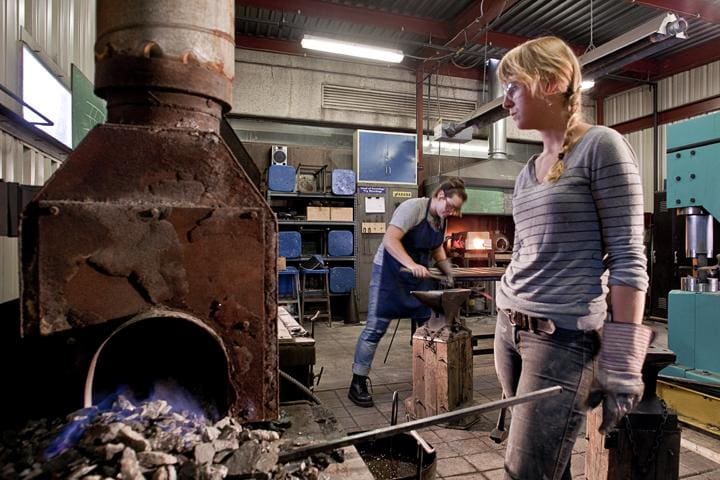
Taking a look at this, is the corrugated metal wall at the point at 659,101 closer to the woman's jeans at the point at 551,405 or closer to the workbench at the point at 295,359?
the workbench at the point at 295,359

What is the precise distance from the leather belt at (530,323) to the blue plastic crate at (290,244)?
16.2 ft

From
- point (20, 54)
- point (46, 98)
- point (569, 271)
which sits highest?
point (20, 54)

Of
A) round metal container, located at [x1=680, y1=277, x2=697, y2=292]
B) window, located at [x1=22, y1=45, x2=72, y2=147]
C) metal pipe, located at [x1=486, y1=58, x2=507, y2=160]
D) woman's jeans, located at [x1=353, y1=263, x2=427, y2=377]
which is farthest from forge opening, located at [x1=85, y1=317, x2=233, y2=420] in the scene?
metal pipe, located at [x1=486, y1=58, x2=507, y2=160]

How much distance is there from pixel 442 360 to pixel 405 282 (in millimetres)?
755

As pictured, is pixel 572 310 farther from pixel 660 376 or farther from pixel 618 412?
pixel 660 376

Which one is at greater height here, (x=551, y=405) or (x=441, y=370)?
(x=551, y=405)

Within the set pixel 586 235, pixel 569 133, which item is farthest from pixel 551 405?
pixel 569 133

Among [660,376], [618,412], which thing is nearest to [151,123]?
[618,412]

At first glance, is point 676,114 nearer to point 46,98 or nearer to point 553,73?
point 553,73

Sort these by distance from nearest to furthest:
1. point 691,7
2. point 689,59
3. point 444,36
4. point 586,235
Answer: point 586,235, point 691,7, point 444,36, point 689,59

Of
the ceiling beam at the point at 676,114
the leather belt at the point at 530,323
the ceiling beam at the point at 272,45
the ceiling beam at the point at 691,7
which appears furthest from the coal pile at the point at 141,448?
the ceiling beam at the point at 676,114

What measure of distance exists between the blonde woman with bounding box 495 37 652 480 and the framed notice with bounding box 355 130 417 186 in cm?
541

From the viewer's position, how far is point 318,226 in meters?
6.58

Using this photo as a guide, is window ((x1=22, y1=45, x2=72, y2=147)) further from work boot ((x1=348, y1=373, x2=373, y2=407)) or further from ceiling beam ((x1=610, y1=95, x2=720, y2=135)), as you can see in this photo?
ceiling beam ((x1=610, y1=95, x2=720, y2=135))
